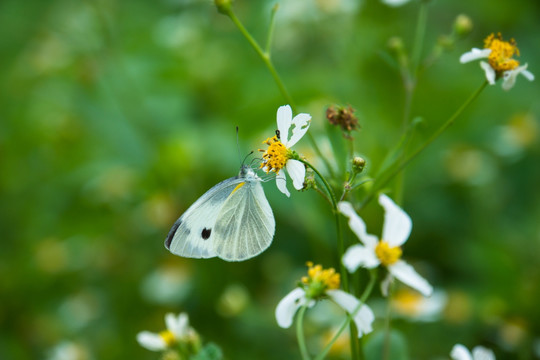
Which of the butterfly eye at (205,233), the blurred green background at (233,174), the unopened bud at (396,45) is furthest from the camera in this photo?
the blurred green background at (233,174)

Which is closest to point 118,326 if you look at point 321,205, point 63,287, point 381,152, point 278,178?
point 63,287

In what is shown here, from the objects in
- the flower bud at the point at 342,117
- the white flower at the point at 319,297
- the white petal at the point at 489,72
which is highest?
the flower bud at the point at 342,117

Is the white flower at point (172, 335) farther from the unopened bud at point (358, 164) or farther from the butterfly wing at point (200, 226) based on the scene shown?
the unopened bud at point (358, 164)

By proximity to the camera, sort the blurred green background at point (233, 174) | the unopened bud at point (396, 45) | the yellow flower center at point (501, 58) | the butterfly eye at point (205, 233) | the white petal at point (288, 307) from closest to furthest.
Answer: the white petal at point (288, 307), the yellow flower center at point (501, 58), the butterfly eye at point (205, 233), the unopened bud at point (396, 45), the blurred green background at point (233, 174)

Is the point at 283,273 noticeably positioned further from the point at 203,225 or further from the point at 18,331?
the point at 18,331

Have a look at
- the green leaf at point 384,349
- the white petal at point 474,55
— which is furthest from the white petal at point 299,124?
the green leaf at point 384,349

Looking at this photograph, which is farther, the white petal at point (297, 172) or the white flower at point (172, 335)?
the white flower at point (172, 335)

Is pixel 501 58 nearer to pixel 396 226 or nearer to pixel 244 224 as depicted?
pixel 396 226
